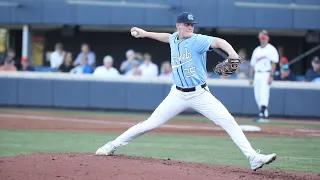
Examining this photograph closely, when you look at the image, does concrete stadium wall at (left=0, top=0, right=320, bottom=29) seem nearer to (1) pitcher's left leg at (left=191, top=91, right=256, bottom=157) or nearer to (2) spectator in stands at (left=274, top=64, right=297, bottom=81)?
(2) spectator in stands at (left=274, top=64, right=297, bottom=81)

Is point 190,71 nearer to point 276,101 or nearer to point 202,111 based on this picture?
point 202,111

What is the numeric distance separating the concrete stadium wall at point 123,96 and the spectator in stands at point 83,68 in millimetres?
442

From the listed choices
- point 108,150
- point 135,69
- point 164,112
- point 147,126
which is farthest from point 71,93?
point 164,112

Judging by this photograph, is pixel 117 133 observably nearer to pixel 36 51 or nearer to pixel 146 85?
pixel 146 85

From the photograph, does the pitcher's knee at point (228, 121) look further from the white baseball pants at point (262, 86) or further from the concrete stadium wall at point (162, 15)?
the concrete stadium wall at point (162, 15)

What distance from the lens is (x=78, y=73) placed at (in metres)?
19.9

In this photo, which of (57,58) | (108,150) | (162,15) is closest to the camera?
(108,150)

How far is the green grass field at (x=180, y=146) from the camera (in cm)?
979

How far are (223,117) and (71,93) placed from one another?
12281mm

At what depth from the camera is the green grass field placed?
32.1 ft

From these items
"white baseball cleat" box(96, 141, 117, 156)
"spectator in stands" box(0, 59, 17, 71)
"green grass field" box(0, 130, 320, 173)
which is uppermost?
"spectator in stands" box(0, 59, 17, 71)

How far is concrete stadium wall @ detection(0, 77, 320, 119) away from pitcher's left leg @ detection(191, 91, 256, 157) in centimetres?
1064

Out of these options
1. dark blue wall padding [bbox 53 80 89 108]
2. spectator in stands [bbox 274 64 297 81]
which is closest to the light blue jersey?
spectator in stands [bbox 274 64 297 81]

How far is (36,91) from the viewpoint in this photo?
65.6ft
